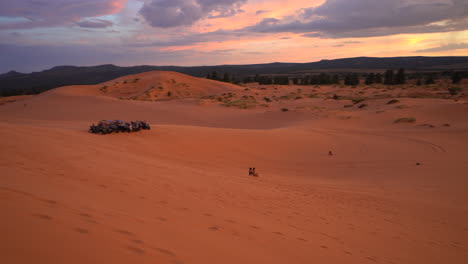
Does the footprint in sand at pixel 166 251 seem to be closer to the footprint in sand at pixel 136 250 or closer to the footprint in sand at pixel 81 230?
the footprint in sand at pixel 136 250

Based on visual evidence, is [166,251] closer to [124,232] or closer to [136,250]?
[136,250]

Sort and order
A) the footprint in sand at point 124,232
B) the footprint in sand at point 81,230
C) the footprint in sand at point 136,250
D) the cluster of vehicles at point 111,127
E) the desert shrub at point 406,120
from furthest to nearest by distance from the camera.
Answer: the desert shrub at point 406,120
the cluster of vehicles at point 111,127
the footprint in sand at point 124,232
the footprint in sand at point 81,230
the footprint in sand at point 136,250

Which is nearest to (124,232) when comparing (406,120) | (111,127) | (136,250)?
(136,250)

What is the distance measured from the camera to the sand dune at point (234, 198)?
2686 mm

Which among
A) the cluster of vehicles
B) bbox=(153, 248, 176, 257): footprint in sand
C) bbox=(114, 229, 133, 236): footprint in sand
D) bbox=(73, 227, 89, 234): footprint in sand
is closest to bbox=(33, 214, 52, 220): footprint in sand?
bbox=(73, 227, 89, 234): footprint in sand

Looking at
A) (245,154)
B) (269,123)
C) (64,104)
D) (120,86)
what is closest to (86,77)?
(120,86)

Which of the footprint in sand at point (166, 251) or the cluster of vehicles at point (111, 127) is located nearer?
the footprint in sand at point (166, 251)

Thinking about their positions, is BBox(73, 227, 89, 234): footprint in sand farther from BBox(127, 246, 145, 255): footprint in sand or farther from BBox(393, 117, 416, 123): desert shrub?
BBox(393, 117, 416, 123): desert shrub

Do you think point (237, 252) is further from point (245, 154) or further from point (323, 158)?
point (323, 158)

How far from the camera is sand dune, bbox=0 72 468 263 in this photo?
269 centimetres

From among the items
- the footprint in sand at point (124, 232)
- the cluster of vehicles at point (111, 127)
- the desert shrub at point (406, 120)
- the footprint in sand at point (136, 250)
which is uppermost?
the cluster of vehicles at point (111, 127)

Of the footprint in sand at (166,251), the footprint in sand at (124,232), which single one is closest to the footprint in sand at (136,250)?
the footprint in sand at (166,251)

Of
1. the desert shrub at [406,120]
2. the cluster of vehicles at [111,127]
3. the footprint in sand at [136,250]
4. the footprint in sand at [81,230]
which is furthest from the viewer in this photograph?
the desert shrub at [406,120]

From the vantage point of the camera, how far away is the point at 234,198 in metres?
5.25
